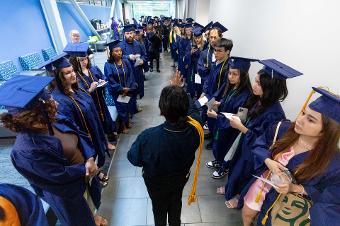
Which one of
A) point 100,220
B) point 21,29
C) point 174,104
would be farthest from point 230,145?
point 21,29

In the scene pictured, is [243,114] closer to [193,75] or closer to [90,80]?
[90,80]

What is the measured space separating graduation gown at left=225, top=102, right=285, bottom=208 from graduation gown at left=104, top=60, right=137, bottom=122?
7.50ft

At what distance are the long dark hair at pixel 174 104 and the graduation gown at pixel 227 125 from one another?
1232 mm

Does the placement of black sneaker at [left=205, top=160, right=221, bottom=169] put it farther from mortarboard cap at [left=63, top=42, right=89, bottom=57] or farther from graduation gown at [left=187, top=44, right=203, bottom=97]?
mortarboard cap at [left=63, top=42, right=89, bottom=57]

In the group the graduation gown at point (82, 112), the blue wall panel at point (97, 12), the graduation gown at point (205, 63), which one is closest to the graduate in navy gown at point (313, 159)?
the graduation gown at point (82, 112)

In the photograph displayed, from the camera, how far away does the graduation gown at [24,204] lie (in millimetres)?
1005

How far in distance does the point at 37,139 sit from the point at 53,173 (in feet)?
0.85

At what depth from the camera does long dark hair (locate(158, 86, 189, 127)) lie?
127 centimetres

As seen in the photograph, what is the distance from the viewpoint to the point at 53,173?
138 cm

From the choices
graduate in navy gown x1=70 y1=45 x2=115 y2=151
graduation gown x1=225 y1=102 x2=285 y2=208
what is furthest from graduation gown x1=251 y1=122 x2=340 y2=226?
graduate in navy gown x1=70 y1=45 x2=115 y2=151

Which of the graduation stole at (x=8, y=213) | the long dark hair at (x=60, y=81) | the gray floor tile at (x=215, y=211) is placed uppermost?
the long dark hair at (x=60, y=81)

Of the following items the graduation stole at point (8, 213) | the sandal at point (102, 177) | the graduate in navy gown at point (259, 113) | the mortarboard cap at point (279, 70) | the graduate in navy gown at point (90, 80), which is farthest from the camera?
the sandal at point (102, 177)

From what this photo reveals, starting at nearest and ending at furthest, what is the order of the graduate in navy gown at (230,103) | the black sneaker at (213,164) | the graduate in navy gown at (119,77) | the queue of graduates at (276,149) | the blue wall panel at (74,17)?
the queue of graduates at (276,149) < the graduate in navy gown at (230,103) < the black sneaker at (213,164) < the graduate in navy gown at (119,77) < the blue wall panel at (74,17)

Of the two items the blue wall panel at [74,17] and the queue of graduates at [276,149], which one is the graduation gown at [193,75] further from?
the blue wall panel at [74,17]
